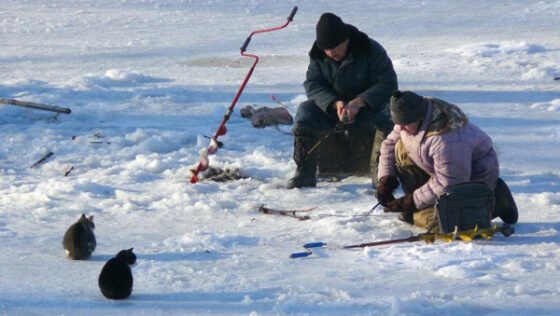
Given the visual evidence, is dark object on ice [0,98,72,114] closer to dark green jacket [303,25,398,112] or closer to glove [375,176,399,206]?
dark green jacket [303,25,398,112]

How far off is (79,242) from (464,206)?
2.10 m

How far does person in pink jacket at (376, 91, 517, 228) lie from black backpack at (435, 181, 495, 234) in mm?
73

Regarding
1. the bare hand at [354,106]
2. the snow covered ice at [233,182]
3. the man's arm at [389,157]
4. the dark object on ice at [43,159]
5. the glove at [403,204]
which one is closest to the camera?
the snow covered ice at [233,182]

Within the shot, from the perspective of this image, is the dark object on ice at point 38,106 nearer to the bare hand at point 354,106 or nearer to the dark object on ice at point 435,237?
the bare hand at point 354,106

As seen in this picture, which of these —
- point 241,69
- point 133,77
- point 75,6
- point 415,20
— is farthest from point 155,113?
point 75,6

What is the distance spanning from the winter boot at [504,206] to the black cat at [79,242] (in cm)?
232

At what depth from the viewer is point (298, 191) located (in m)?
7.21

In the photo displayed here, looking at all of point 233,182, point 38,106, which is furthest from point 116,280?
point 38,106

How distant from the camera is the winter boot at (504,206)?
6.05 meters

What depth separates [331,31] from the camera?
6.96 m

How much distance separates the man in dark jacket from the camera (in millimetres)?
7125

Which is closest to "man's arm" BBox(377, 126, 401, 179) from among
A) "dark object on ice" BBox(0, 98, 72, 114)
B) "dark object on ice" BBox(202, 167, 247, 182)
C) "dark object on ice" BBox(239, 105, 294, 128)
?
"dark object on ice" BBox(202, 167, 247, 182)

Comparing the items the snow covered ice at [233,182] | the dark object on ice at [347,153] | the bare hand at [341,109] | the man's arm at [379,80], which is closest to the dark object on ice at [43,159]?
the snow covered ice at [233,182]

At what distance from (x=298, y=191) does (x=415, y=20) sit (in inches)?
348
